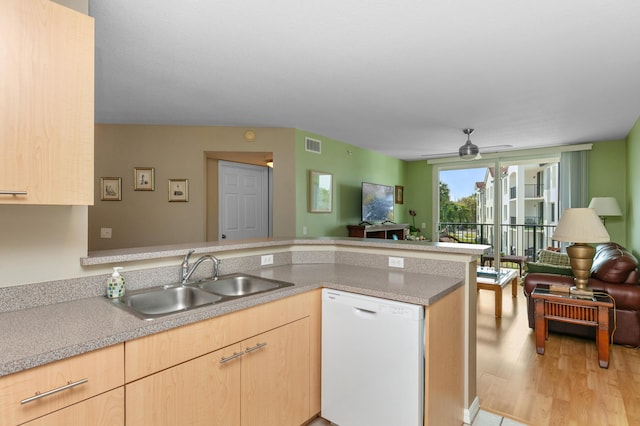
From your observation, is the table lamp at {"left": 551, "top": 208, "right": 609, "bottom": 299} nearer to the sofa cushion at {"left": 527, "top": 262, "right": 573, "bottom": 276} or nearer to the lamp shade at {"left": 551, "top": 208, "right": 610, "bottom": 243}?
the lamp shade at {"left": 551, "top": 208, "right": 610, "bottom": 243}

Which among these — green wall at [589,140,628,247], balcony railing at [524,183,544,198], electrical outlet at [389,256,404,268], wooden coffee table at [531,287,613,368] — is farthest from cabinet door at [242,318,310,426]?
balcony railing at [524,183,544,198]

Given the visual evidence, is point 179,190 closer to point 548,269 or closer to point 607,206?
point 548,269

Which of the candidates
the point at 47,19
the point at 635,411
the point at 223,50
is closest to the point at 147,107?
the point at 223,50

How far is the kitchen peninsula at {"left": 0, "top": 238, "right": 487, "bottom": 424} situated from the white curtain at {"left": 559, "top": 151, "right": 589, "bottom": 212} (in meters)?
4.68

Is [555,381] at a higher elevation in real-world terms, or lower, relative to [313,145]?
lower

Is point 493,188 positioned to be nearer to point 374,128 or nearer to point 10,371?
point 374,128

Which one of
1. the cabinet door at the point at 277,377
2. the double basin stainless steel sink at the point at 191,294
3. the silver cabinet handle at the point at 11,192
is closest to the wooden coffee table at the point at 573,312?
the cabinet door at the point at 277,377

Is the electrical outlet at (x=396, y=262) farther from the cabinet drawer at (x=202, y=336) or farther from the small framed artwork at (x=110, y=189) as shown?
the small framed artwork at (x=110, y=189)

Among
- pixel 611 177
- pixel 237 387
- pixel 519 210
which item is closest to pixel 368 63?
pixel 237 387

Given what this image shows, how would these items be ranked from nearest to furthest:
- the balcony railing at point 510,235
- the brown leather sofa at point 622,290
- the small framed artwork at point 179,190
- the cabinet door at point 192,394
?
the cabinet door at point 192,394 → the brown leather sofa at point 622,290 → the small framed artwork at point 179,190 → the balcony railing at point 510,235

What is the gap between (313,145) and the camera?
464 centimetres

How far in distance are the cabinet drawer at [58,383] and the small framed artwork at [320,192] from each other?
11.7ft

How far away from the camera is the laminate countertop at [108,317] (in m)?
0.99

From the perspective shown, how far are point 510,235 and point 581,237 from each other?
4.63 meters
